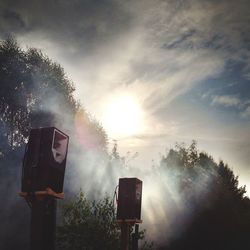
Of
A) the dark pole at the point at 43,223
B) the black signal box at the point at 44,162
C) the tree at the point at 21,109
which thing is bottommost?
the dark pole at the point at 43,223

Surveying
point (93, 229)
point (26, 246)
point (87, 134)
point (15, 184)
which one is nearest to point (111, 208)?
point (93, 229)

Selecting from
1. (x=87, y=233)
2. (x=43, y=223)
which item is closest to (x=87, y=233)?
(x=87, y=233)

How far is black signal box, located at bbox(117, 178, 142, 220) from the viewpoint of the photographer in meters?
9.91

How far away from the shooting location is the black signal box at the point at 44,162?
5117 mm

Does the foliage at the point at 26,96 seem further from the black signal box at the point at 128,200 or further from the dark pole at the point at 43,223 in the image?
the dark pole at the point at 43,223

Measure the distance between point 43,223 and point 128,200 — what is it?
5.52 meters

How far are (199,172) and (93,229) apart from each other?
65.1 feet

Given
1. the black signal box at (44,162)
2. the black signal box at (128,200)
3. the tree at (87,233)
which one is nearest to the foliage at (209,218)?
the tree at (87,233)

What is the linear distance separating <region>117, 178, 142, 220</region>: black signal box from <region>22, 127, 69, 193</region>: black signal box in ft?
16.4

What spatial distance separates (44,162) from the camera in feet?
17.0

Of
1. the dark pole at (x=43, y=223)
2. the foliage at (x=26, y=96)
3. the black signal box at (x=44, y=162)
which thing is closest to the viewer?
the dark pole at (x=43, y=223)

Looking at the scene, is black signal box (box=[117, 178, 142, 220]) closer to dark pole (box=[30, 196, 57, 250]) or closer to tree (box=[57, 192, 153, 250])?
tree (box=[57, 192, 153, 250])

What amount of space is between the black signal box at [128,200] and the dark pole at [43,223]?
5162 mm

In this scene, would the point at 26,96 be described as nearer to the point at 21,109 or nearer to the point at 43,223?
the point at 21,109
